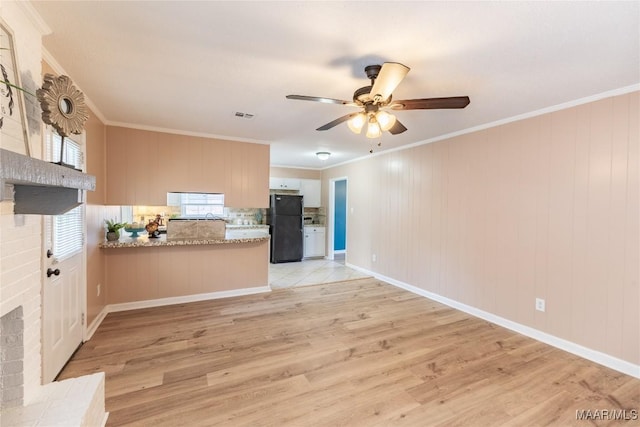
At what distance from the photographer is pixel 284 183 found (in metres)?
6.73

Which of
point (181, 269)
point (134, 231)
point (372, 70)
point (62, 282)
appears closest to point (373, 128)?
point (372, 70)

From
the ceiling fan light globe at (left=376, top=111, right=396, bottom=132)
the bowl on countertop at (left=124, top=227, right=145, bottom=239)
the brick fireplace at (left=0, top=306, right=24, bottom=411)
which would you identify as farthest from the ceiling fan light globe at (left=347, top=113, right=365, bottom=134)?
the bowl on countertop at (left=124, top=227, right=145, bottom=239)

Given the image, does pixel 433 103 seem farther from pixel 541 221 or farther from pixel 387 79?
pixel 541 221

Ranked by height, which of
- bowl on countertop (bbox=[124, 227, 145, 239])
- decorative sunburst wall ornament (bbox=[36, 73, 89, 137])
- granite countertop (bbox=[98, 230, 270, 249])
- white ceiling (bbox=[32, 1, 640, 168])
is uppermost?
white ceiling (bbox=[32, 1, 640, 168])

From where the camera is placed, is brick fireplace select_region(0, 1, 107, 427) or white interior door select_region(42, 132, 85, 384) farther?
white interior door select_region(42, 132, 85, 384)

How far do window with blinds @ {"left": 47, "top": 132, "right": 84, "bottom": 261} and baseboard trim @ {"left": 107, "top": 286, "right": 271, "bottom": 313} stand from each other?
1293 mm

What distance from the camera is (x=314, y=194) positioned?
7.06 meters

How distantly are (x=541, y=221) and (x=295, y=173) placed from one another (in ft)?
16.9

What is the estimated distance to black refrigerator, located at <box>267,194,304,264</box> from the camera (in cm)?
635

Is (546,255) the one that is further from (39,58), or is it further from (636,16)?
(39,58)

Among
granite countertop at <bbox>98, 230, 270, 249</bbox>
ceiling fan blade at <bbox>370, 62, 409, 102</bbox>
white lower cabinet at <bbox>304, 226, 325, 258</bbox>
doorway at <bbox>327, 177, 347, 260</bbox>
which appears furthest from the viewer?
doorway at <bbox>327, 177, 347, 260</bbox>

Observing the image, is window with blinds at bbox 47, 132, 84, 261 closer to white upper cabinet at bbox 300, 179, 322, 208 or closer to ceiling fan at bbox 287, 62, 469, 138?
ceiling fan at bbox 287, 62, 469, 138

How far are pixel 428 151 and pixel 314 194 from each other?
135 inches

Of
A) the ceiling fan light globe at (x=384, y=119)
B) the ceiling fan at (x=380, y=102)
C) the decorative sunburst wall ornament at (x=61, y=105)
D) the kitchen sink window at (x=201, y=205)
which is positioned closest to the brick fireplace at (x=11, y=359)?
the decorative sunburst wall ornament at (x=61, y=105)
